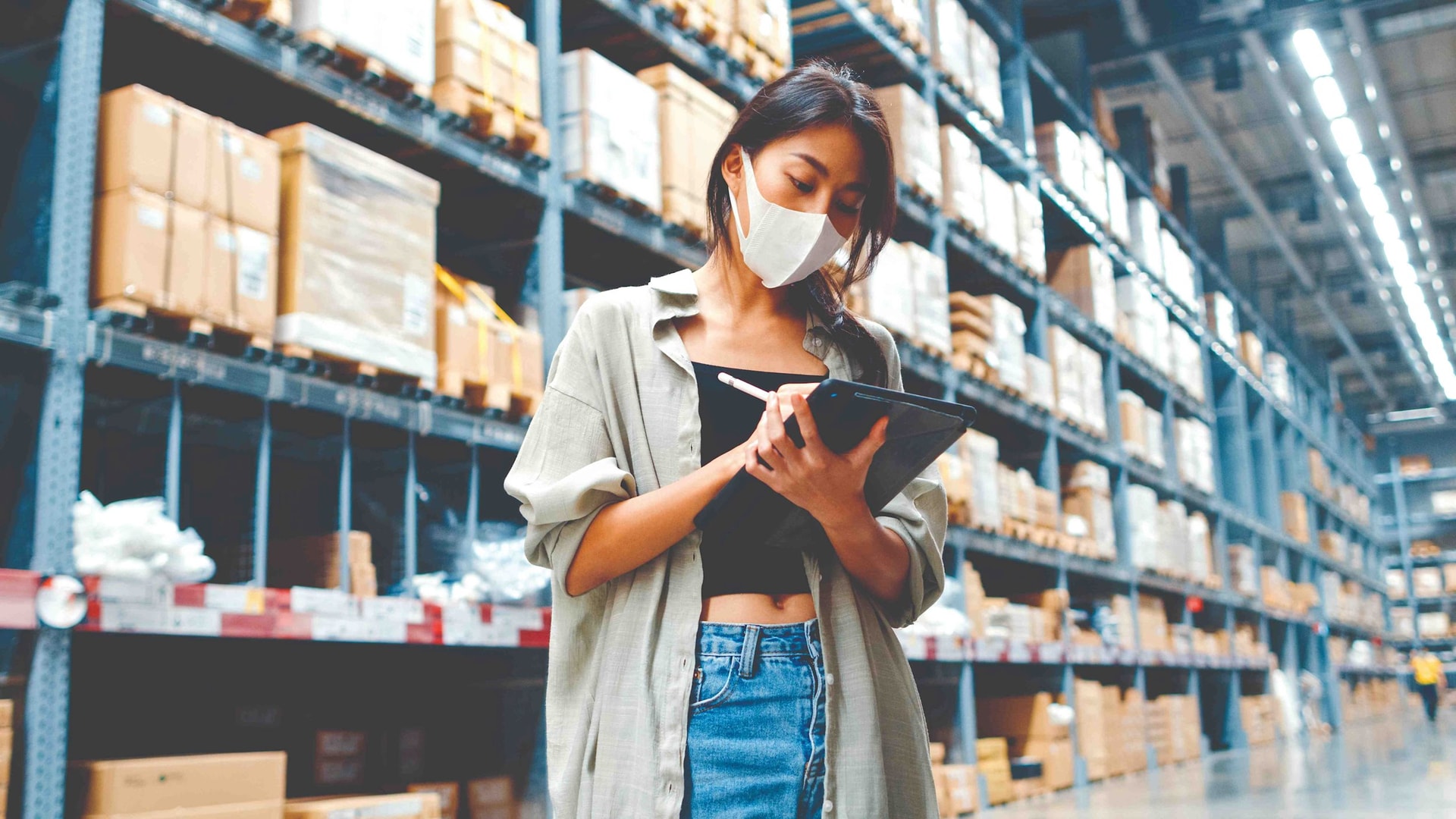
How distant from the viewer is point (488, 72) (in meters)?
4.25

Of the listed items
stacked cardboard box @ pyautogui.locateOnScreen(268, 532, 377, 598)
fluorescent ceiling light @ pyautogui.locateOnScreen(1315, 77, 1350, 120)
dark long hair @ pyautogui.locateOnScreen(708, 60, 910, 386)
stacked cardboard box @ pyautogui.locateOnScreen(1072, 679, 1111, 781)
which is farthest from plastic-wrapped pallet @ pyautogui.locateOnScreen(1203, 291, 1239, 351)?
dark long hair @ pyautogui.locateOnScreen(708, 60, 910, 386)

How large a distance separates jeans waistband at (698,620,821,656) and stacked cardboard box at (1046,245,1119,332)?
345 inches

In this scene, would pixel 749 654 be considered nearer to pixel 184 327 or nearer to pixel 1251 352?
pixel 184 327

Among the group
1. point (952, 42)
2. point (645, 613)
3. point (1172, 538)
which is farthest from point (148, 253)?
point (1172, 538)

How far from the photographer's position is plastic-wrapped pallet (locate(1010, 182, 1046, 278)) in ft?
27.9

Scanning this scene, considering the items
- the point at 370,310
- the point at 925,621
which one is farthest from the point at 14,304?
the point at 925,621

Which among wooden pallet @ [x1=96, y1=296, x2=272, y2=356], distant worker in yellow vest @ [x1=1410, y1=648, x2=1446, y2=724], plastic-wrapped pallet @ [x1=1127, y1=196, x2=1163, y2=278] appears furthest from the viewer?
distant worker in yellow vest @ [x1=1410, y1=648, x2=1446, y2=724]

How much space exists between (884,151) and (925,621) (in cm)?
529

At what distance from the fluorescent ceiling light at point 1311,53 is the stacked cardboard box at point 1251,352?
14.4ft

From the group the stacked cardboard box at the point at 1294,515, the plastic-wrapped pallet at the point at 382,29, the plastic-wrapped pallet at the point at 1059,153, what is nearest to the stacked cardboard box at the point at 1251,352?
the stacked cardboard box at the point at 1294,515

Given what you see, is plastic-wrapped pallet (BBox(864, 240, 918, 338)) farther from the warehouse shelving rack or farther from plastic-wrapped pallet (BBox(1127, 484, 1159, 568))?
plastic-wrapped pallet (BBox(1127, 484, 1159, 568))

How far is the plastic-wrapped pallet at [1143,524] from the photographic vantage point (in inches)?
398

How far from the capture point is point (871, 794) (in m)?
1.42

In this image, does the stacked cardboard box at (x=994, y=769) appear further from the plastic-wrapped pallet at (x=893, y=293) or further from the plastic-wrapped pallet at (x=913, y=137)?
the plastic-wrapped pallet at (x=913, y=137)
